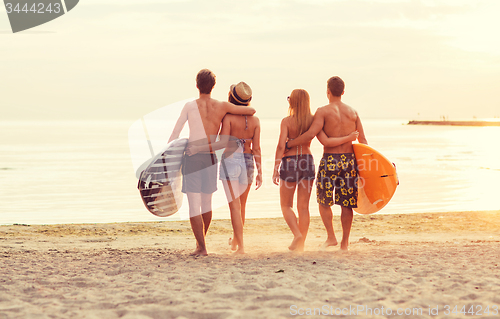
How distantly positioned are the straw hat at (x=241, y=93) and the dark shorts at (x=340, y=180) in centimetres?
117

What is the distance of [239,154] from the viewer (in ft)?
17.0

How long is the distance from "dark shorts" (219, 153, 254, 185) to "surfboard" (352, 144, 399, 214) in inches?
49.9

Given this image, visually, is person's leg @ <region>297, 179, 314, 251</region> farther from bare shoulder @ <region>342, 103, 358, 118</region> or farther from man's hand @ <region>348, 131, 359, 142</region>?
bare shoulder @ <region>342, 103, 358, 118</region>

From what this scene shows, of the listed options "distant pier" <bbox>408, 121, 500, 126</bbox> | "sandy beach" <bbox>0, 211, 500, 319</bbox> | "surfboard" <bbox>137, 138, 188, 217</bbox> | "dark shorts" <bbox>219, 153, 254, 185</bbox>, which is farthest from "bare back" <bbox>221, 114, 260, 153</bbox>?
"distant pier" <bbox>408, 121, 500, 126</bbox>

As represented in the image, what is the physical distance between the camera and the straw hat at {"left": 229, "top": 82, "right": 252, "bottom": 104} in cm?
525

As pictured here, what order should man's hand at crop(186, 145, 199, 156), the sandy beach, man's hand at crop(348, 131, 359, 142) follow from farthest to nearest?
1. man's hand at crop(348, 131, 359, 142)
2. man's hand at crop(186, 145, 199, 156)
3. the sandy beach

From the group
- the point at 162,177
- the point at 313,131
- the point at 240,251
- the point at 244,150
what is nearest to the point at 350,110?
the point at 313,131

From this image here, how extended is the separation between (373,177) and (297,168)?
0.92 m

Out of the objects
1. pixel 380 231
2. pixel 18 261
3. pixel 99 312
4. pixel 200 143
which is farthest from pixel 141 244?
pixel 380 231

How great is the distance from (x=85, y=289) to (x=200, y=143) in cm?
194

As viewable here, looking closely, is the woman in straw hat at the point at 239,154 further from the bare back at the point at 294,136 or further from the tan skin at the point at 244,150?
the bare back at the point at 294,136

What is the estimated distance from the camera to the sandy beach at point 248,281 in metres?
3.34

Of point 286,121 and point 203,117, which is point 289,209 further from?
point 203,117

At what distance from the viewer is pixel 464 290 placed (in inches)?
145
